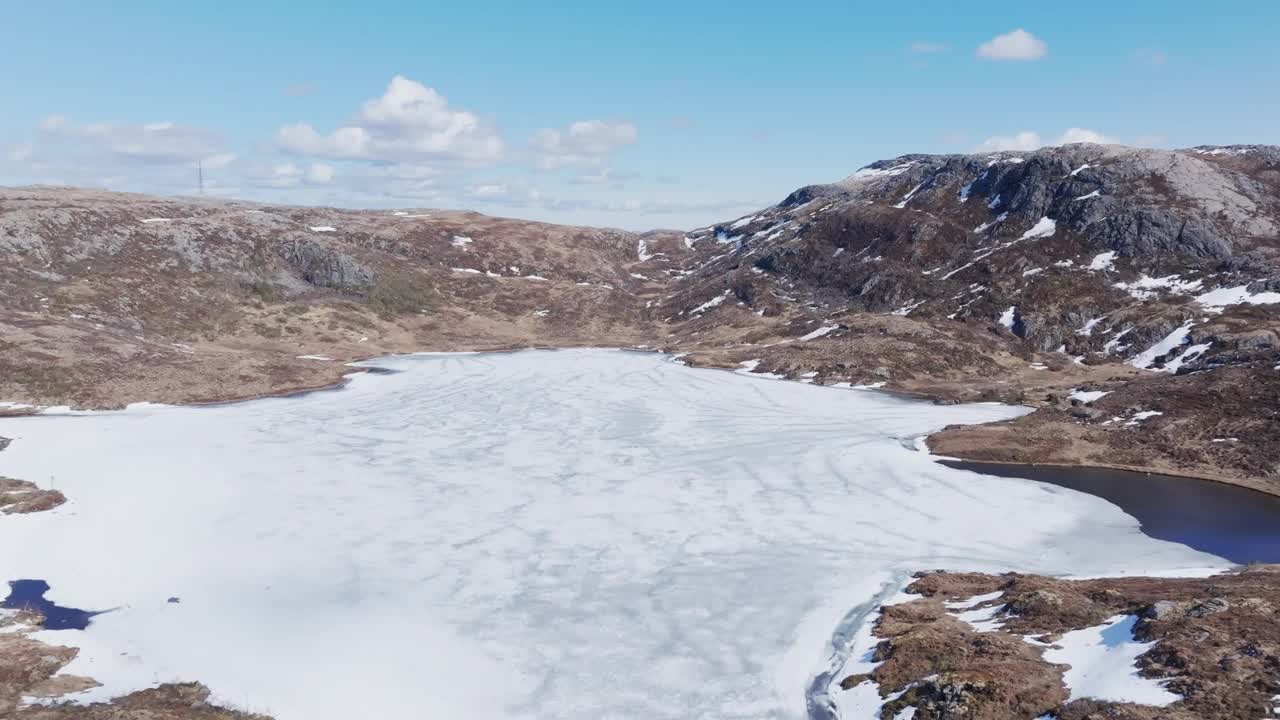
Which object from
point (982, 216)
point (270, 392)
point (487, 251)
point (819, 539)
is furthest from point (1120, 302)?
point (487, 251)

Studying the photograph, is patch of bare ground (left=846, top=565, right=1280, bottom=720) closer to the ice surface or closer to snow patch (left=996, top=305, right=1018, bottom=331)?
the ice surface

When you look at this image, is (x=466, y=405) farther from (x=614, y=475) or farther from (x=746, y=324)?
(x=746, y=324)

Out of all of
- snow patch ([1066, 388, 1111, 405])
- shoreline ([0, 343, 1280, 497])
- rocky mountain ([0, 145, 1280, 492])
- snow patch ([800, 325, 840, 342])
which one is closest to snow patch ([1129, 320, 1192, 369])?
rocky mountain ([0, 145, 1280, 492])

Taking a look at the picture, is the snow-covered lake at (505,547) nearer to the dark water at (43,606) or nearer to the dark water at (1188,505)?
the dark water at (43,606)

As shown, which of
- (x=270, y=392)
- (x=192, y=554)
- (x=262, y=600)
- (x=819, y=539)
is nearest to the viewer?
(x=262, y=600)

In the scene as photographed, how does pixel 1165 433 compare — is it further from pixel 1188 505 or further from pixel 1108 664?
pixel 1108 664

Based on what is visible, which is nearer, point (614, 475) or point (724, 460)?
point (614, 475)

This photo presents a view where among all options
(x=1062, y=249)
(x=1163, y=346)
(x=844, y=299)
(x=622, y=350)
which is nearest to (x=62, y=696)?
(x=622, y=350)
